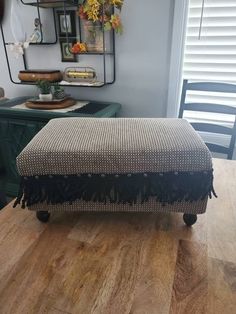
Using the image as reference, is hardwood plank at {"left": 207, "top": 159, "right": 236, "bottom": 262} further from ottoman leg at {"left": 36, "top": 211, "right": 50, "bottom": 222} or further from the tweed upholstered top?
ottoman leg at {"left": 36, "top": 211, "right": 50, "bottom": 222}

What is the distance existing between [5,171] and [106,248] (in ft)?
4.90

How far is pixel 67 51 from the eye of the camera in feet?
5.97

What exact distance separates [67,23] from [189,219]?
5.32ft

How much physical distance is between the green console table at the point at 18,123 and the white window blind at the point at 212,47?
600 mm

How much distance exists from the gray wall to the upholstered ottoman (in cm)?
105

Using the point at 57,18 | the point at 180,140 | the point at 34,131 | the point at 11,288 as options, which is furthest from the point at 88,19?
the point at 11,288

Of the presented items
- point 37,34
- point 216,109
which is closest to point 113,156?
point 216,109

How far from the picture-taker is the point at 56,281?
0.59m

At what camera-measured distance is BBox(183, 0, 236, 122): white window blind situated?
1.44 metres

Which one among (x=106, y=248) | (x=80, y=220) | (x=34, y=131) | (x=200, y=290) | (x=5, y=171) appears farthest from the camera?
(x=5, y=171)

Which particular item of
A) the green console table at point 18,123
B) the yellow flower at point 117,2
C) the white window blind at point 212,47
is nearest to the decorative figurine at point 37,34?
the green console table at point 18,123

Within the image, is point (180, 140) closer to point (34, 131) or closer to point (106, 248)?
point (106, 248)

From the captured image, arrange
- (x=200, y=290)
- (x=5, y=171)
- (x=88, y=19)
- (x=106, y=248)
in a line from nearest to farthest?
(x=200, y=290) → (x=106, y=248) → (x=88, y=19) → (x=5, y=171)

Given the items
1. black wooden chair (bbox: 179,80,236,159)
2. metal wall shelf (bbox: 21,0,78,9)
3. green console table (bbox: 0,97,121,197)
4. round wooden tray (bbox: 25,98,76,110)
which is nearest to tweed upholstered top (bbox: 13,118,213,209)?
black wooden chair (bbox: 179,80,236,159)
